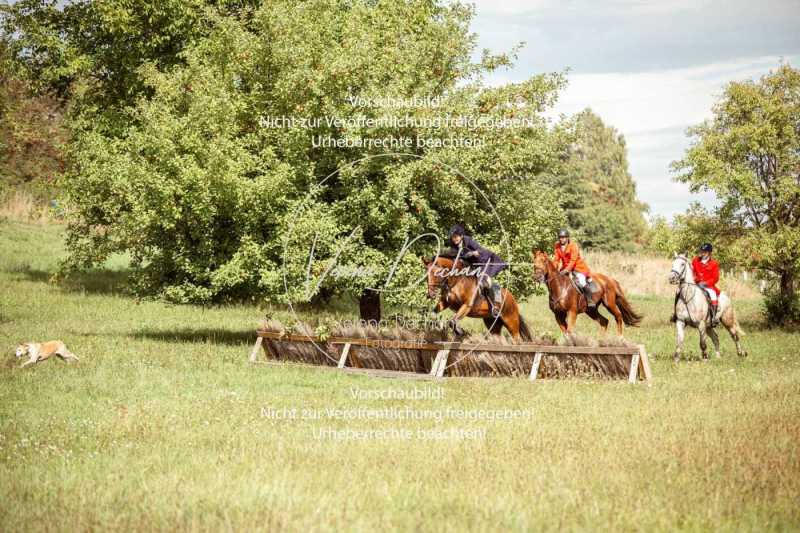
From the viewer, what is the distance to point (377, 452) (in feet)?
36.2

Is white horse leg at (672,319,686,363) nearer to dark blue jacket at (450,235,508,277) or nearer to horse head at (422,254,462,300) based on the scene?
dark blue jacket at (450,235,508,277)

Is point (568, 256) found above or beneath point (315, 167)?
beneath

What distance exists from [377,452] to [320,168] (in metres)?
10.5

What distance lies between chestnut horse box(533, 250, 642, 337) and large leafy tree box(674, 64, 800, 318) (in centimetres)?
963

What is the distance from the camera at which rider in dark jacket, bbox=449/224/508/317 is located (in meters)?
16.8

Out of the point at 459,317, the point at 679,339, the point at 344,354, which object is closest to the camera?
the point at 459,317

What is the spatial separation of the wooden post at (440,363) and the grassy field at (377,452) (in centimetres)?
52

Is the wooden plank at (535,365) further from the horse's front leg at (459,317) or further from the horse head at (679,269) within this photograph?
the horse head at (679,269)

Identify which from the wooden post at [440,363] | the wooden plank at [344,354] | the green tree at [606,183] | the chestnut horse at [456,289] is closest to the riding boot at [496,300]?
the chestnut horse at [456,289]

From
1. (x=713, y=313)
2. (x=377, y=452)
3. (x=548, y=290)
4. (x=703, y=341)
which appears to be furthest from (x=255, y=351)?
(x=713, y=313)

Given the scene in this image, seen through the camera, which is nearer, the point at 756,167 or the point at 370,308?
the point at 370,308

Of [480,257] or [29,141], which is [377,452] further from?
[29,141]

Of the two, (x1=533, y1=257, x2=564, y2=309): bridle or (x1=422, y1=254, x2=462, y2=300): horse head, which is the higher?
(x1=422, y1=254, x2=462, y2=300): horse head

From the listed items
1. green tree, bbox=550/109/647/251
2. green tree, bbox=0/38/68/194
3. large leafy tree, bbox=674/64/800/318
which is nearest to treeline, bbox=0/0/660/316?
large leafy tree, bbox=674/64/800/318
